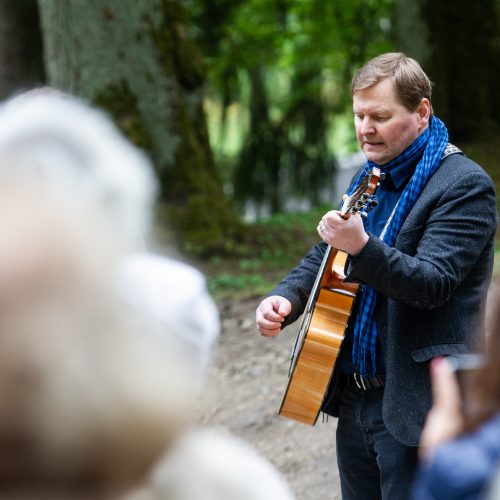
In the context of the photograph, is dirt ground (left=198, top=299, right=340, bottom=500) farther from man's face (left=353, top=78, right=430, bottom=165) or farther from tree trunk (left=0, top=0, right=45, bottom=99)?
tree trunk (left=0, top=0, right=45, bottom=99)

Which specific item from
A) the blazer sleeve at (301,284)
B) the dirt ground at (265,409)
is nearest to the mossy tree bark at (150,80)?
the dirt ground at (265,409)

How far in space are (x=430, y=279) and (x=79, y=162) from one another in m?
1.39

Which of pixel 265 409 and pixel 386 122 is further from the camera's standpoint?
pixel 265 409

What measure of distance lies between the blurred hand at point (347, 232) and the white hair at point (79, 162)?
1173 mm

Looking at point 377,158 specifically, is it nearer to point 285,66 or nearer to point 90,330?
point 90,330

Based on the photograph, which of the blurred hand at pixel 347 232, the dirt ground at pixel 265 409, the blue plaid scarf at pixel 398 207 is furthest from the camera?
the dirt ground at pixel 265 409

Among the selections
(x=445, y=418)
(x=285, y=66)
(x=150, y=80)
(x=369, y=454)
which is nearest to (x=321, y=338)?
(x=369, y=454)

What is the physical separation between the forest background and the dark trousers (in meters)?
2.59

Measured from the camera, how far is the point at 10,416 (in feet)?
3.74

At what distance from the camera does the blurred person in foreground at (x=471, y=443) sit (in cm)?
129

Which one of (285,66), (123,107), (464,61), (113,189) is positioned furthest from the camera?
(285,66)

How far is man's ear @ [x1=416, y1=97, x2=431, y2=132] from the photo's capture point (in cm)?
268

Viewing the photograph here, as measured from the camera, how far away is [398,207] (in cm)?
266

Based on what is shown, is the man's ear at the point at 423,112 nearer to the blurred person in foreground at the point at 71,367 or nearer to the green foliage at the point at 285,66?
the blurred person in foreground at the point at 71,367
